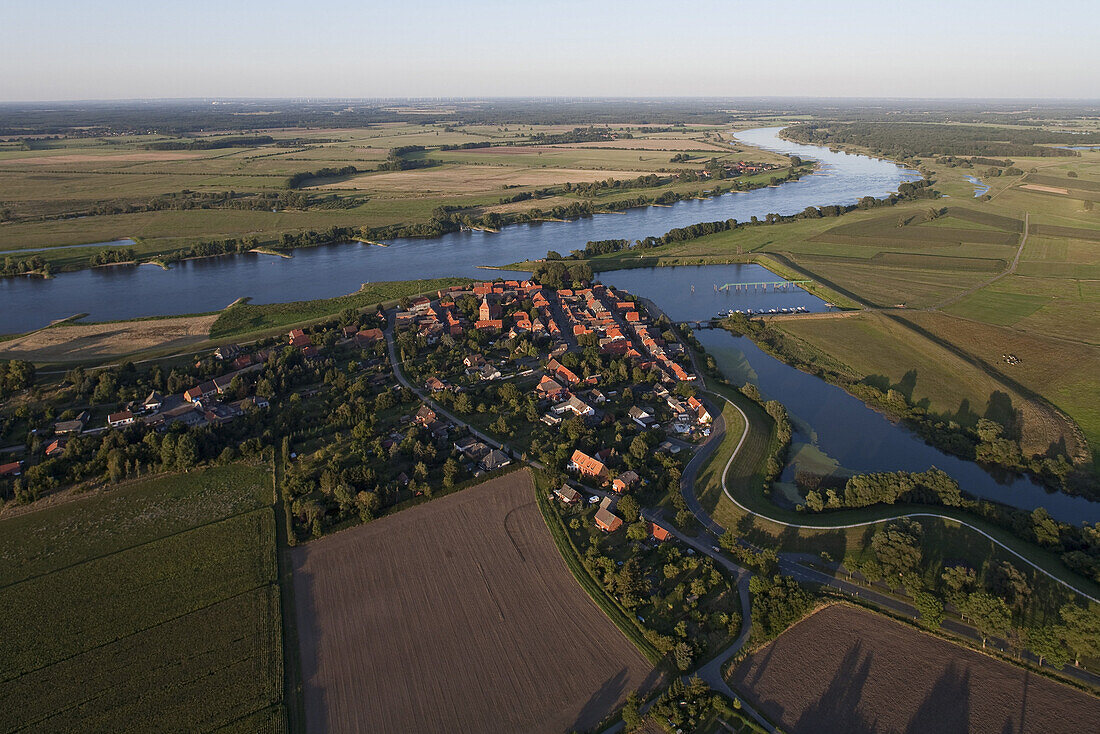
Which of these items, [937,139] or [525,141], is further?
[525,141]

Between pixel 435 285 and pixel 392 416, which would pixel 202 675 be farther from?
pixel 435 285

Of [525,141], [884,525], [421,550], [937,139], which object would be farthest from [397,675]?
[937,139]

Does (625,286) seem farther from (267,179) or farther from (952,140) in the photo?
(952,140)

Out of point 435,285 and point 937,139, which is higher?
point 937,139

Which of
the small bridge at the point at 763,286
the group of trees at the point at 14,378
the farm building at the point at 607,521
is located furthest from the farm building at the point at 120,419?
the small bridge at the point at 763,286

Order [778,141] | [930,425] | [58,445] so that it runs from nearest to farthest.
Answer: [58,445] < [930,425] < [778,141]

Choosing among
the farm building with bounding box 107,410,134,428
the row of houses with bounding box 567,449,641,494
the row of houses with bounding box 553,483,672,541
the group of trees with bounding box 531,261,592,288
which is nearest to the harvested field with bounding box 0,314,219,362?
the farm building with bounding box 107,410,134,428

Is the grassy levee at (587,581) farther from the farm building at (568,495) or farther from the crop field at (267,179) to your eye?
the crop field at (267,179)
